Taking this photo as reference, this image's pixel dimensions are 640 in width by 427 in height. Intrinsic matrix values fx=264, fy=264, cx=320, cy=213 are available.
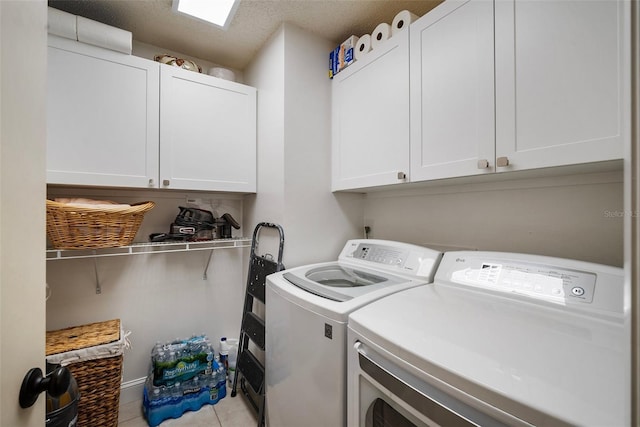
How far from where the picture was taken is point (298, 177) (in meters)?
1.84

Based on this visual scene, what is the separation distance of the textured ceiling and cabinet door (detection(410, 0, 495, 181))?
19.1 inches

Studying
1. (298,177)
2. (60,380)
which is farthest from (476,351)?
(298,177)

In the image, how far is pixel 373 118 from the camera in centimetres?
163

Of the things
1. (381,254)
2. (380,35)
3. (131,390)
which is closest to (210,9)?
(380,35)

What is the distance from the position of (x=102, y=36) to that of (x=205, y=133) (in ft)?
2.43

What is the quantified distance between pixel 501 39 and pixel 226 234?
205 cm

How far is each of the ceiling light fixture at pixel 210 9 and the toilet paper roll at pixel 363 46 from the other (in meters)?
0.77

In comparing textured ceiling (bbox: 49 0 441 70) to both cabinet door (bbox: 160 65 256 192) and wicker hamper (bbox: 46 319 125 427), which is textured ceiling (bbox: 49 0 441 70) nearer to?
cabinet door (bbox: 160 65 256 192)

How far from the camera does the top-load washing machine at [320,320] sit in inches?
39.4

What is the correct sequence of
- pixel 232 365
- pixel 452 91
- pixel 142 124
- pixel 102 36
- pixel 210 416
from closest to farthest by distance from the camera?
pixel 452 91
pixel 102 36
pixel 142 124
pixel 210 416
pixel 232 365

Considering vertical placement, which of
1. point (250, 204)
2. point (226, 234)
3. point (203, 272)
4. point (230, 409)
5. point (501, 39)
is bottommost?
point (230, 409)

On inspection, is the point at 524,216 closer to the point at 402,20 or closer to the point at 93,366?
the point at 402,20

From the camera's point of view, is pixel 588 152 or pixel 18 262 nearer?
pixel 18 262

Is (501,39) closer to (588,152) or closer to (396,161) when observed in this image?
(588,152)
